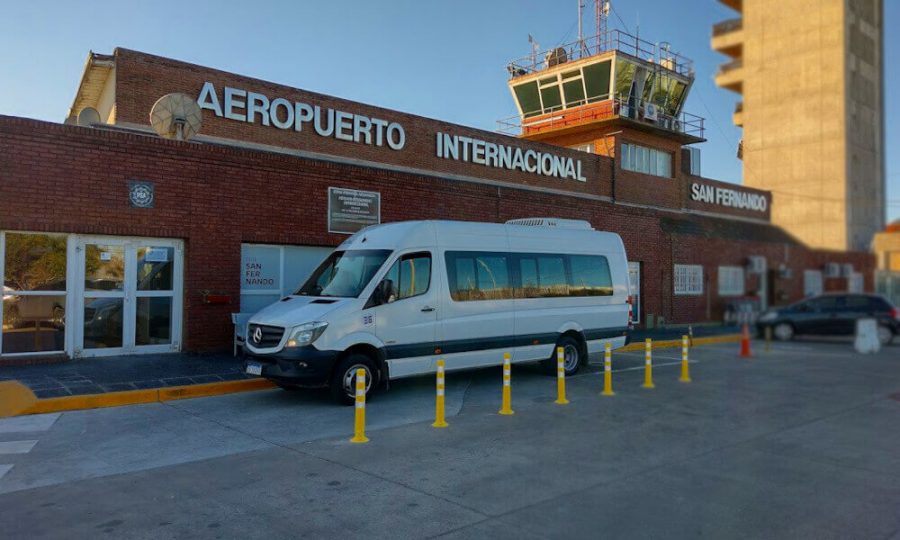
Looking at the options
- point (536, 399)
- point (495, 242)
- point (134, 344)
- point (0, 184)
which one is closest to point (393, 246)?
point (495, 242)

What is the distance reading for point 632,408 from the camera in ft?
29.7

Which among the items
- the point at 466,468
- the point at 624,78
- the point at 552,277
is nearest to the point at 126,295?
the point at 552,277

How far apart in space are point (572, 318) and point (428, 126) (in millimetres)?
10160

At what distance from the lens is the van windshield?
9516 mm

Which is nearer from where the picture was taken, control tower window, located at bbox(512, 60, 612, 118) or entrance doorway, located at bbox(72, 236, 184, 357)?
entrance doorway, located at bbox(72, 236, 184, 357)

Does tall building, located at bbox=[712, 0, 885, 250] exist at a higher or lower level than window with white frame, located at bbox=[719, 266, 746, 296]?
higher

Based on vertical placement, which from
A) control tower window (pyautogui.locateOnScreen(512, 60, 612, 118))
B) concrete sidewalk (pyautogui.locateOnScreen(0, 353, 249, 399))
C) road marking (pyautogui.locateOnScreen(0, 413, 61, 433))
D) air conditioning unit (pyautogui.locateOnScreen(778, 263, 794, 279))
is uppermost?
control tower window (pyautogui.locateOnScreen(512, 60, 612, 118))

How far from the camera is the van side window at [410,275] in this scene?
9633 mm

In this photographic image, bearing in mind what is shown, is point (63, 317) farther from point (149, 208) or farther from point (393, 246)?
point (393, 246)

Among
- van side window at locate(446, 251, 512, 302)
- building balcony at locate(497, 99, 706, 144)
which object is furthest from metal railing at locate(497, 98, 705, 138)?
van side window at locate(446, 251, 512, 302)

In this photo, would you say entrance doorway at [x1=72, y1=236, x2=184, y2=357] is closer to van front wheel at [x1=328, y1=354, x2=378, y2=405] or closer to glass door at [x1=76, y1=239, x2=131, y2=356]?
glass door at [x1=76, y1=239, x2=131, y2=356]

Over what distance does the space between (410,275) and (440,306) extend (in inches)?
28.1

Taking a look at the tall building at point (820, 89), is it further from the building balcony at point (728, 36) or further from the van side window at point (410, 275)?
the van side window at point (410, 275)

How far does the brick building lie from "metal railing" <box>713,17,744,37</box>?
6.54 meters
